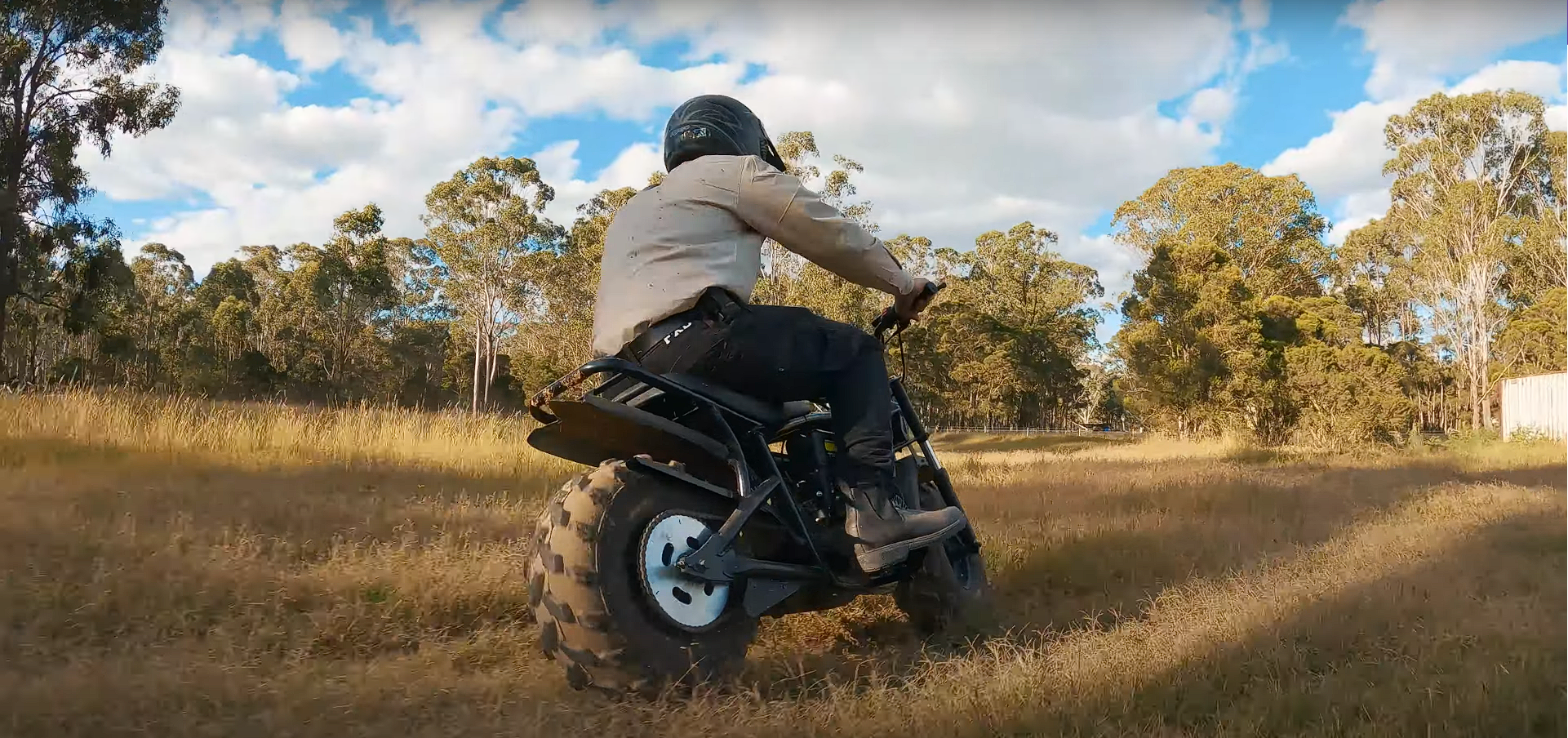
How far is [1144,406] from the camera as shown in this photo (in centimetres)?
2620

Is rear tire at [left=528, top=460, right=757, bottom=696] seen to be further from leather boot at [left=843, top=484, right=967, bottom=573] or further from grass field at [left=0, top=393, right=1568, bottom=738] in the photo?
leather boot at [left=843, top=484, right=967, bottom=573]

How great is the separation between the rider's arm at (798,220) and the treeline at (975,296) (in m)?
8.36

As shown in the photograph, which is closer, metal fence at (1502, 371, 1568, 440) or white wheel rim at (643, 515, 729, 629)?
white wheel rim at (643, 515, 729, 629)

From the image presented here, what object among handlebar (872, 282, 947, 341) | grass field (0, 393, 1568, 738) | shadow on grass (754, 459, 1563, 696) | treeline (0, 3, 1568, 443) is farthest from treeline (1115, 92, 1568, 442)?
handlebar (872, 282, 947, 341)

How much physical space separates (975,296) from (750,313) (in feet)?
141

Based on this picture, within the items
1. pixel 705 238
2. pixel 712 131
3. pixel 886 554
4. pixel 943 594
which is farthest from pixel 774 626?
pixel 712 131

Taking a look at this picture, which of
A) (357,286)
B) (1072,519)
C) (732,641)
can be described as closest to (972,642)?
(732,641)

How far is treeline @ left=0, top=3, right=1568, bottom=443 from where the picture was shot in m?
15.8

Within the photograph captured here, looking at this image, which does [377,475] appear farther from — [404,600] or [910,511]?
[910,511]

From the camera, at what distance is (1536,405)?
22.7m

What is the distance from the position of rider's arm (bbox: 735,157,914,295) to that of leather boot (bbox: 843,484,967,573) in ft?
2.08

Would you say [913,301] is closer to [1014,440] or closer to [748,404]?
[748,404]

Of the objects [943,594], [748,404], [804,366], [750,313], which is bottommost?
[943,594]

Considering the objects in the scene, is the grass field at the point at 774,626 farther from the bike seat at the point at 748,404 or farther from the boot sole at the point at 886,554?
the bike seat at the point at 748,404
